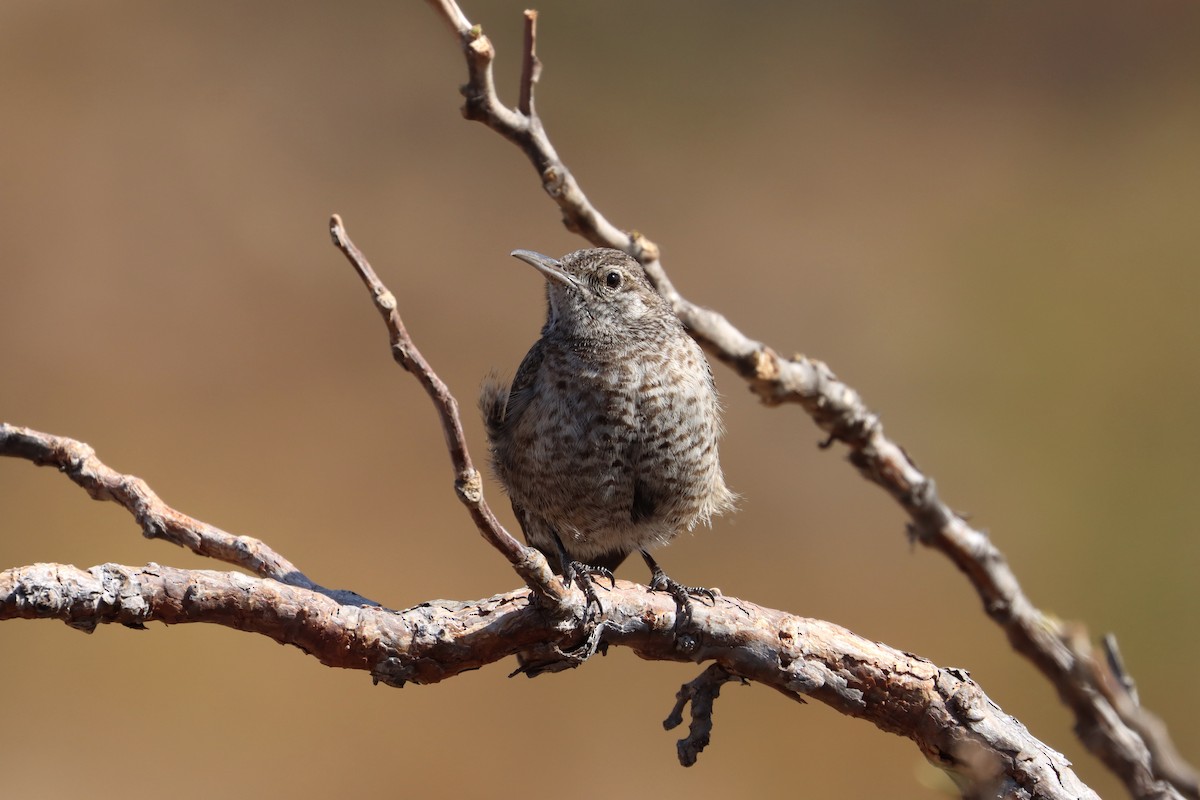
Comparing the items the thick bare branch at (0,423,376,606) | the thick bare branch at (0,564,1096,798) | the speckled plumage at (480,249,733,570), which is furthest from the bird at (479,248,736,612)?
the thick bare branch at (0,423,376,606)

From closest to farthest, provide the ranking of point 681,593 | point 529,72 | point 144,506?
point 529,72 → point 144,506 → point 681,593

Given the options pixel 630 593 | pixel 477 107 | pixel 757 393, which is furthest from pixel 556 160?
pixel 630 593

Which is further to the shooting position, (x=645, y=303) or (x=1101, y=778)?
(x=1101, y=778)

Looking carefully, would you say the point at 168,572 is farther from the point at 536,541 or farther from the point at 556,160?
the point at 536,541

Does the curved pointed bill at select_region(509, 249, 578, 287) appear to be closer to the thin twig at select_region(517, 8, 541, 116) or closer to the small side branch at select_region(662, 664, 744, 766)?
the small side branch at select_region(662, 664, 744, 766)

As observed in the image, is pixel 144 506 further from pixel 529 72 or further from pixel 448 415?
pixel 529 72

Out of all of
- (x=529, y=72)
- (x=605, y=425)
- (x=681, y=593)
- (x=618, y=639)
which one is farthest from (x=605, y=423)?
(x=529, y=72)

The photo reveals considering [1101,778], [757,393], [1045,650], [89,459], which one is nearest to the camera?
[1045,650]
